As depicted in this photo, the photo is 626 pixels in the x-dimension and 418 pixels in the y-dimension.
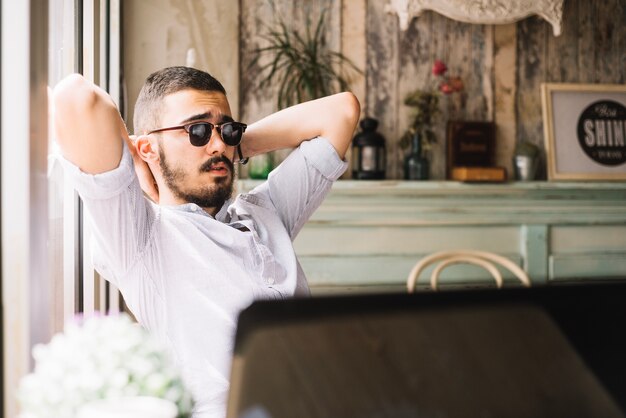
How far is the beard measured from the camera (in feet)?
4.49

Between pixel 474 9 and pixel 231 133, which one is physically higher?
pixel 474 9

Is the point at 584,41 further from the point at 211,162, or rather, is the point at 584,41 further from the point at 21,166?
the point at 21,166

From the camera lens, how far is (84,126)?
101 cm

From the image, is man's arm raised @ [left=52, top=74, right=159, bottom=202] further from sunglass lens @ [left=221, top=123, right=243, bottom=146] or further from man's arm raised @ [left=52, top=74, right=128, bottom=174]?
sunglass lens @ [left=221, top=123, right=243, bottom=146]

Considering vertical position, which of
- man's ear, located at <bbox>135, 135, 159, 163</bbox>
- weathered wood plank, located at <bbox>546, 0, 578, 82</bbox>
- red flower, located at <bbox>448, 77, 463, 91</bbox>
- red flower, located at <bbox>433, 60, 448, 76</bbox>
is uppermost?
weathered wood plank, located at <bbox>546, 0, 578, 82</bbox>

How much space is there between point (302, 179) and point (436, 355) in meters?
1.19

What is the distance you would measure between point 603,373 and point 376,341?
17cm

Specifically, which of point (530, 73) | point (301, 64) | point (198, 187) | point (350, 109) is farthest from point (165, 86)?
point (530, 73)

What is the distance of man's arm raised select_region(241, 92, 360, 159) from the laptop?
48.4 inches

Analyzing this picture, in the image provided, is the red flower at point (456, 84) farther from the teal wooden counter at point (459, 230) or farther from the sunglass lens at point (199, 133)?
the sunglass lens at point (199, 133)

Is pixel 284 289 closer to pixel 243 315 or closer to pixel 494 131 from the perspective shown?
pixel 243 315

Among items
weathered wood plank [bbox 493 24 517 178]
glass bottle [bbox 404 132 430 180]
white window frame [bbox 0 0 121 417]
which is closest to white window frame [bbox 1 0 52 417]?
white window frame [bbox 0 0 121 417]

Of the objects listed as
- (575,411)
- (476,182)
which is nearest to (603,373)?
(575,411)

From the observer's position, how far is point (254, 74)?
2924 millimetres
